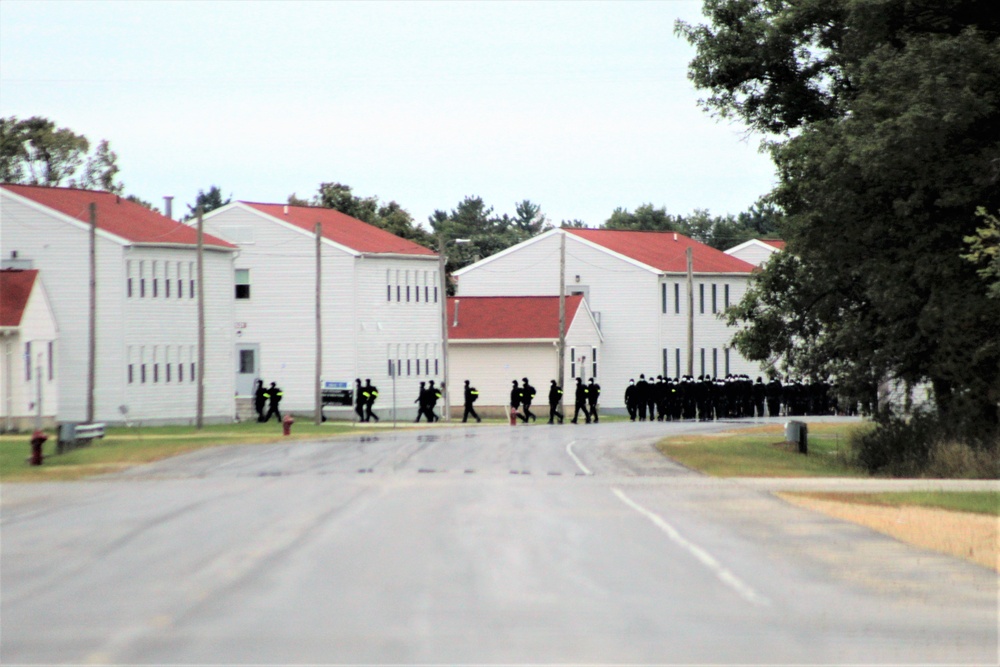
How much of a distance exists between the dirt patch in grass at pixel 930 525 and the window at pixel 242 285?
49625 mm

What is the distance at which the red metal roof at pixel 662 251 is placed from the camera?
3204 inches

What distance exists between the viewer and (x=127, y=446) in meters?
37.9

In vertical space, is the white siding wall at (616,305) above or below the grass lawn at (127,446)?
above

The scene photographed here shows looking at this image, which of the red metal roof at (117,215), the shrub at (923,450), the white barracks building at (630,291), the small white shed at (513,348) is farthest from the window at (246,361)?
the shrub at (923,450)

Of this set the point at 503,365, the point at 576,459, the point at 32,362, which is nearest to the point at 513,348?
the point at 503,365

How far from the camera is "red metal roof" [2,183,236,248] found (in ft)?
192

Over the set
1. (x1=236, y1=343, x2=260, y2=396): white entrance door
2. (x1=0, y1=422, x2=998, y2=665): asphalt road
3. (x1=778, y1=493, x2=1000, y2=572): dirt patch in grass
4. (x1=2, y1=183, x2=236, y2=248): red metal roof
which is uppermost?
(x1=2, y1=183, x2=236, y2=248): red metal roof

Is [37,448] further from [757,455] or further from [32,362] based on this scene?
[32,362]

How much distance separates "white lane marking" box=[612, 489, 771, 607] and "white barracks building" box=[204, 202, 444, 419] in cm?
5018

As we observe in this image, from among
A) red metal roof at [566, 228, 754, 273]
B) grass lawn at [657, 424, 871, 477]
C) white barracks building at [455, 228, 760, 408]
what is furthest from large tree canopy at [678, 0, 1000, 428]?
red metal roof at [566, 228, 754, 273]

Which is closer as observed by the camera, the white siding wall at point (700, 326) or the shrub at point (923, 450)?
the shrub at point (923, 450)

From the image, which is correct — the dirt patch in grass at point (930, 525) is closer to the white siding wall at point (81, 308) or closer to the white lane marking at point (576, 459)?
the white lane marking at point (576, 459)

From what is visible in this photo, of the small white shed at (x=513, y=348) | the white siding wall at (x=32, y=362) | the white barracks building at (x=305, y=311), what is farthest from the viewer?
the small white shed at (x=513, y=348)

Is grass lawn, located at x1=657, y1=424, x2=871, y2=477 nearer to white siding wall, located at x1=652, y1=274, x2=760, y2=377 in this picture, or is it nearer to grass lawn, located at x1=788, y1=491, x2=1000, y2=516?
grass lawn, located at x1=788, y1=491, x2=1000, y2=516
